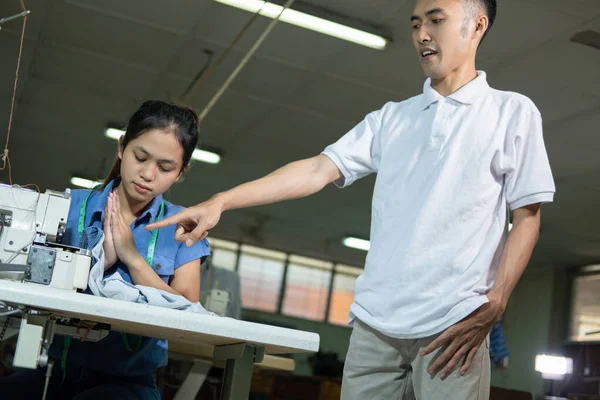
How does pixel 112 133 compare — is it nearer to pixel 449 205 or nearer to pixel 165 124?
pixel 165 124

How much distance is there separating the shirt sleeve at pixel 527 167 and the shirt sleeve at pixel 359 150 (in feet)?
1.18

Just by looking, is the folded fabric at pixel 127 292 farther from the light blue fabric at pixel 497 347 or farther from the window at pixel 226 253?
the window at pixel 226 253

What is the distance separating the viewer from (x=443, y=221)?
159cm

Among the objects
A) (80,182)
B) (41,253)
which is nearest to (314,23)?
(41,253)

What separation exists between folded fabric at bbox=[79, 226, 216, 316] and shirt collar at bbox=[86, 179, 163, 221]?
0.23 metres

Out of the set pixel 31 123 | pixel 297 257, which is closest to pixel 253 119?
pixel 31 123

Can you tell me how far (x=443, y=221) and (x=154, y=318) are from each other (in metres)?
0.64

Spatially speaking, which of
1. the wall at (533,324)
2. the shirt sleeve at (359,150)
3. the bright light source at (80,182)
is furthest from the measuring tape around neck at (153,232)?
the wall at (533,324)

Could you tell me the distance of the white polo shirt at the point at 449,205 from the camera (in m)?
1.55

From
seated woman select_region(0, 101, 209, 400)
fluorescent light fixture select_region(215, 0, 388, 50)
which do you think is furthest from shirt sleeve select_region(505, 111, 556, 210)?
fluorescent light fixture select_region(215, 0, 388, 50)

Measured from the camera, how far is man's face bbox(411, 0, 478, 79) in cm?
172

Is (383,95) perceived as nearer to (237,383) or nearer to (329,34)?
(329,34)

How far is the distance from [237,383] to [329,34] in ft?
14.6

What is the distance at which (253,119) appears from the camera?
306 inches
